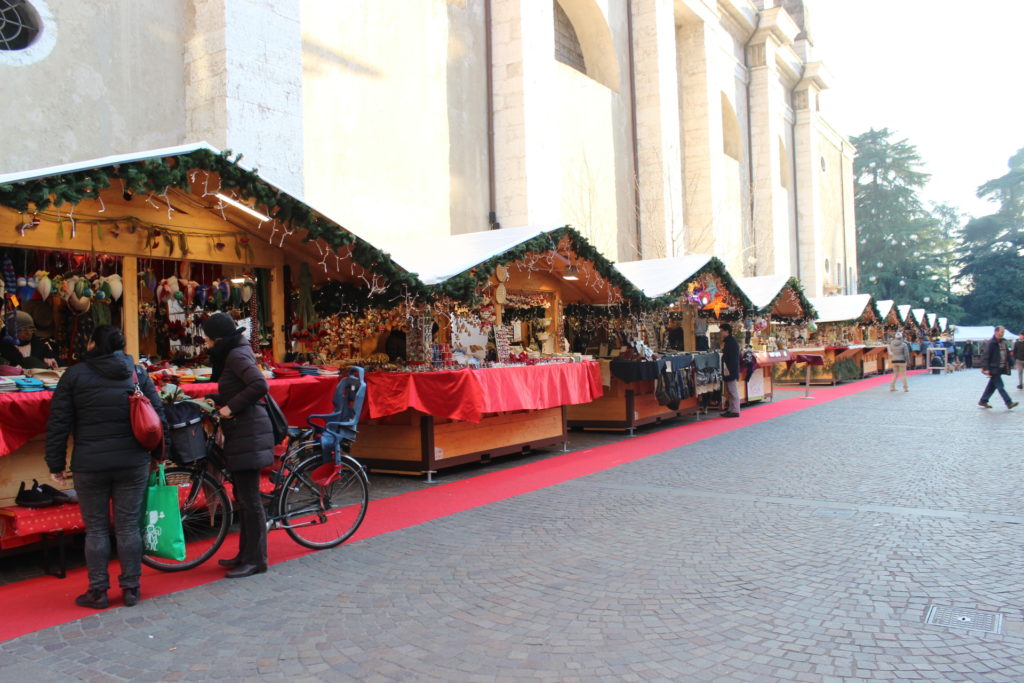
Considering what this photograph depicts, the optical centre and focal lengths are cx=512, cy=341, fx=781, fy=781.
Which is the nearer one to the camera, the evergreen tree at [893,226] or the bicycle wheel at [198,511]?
the bicycle wheel at [198,511]

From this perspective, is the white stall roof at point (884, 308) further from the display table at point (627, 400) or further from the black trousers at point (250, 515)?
the black trousers at point (250, 515)

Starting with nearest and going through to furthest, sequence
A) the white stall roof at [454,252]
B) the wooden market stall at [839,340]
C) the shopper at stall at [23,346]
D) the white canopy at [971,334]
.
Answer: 1. the shopper at stall at [23,346]
2. the white stall roof at [454,252]
3. the wooden market stall at [839,340]
4. the white canopy at [971,334]

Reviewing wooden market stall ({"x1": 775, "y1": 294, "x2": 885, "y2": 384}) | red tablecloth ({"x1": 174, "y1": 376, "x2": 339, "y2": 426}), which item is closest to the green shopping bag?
red tablecloth ({"x1": 174, "y1": 376, "x2": 339, "y2": 426})

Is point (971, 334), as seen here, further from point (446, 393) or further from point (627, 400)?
point (446, 393)

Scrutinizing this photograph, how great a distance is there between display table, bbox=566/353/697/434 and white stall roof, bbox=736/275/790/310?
508cm

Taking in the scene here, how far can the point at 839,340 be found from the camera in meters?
27.6

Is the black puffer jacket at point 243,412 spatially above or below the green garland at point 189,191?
below

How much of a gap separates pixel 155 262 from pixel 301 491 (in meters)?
3.71

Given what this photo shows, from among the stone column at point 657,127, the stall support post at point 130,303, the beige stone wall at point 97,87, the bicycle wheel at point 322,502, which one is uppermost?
the stone column at point 657,127

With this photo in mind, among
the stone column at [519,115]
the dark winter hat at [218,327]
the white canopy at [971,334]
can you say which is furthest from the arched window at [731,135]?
the dark winter hat at [218,327]

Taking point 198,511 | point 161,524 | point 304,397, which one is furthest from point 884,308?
point 161,524

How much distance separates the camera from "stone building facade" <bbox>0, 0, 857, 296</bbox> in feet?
34.8

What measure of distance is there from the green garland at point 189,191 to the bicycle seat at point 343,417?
2044 mm

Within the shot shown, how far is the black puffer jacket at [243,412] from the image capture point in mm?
5203
